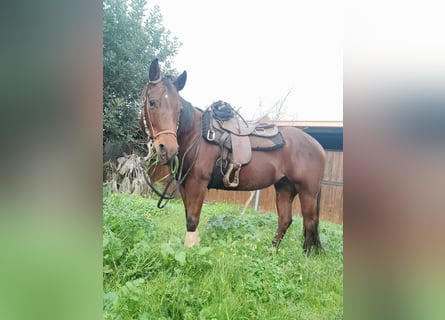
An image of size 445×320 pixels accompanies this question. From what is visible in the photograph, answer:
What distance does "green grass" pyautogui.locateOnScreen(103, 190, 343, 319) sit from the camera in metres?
1.31

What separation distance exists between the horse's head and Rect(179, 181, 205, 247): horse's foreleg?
180 millimetres

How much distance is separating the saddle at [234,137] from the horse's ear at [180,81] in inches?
6.3

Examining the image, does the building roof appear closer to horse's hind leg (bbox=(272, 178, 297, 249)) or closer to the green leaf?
horse's hind leg (bbox=(272, 178, 297, 249))

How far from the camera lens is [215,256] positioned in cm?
144

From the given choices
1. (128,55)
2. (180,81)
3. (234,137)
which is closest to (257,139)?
(234,137)

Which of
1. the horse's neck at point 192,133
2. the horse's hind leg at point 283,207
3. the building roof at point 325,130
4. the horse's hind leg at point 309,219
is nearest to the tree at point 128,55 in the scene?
the horse's neck at point 192,133

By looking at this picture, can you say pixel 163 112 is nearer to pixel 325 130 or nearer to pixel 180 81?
pixel 180 81

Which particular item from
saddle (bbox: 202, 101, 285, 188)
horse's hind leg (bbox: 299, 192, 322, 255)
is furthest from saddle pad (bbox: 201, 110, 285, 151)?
horse's hind leg (bbox: 299, 192, 322, 255)

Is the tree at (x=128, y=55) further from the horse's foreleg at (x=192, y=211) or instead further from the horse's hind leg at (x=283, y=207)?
the horse's hind leg at (x=283, y=207)

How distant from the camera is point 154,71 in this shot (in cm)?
138

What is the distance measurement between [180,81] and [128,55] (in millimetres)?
246
